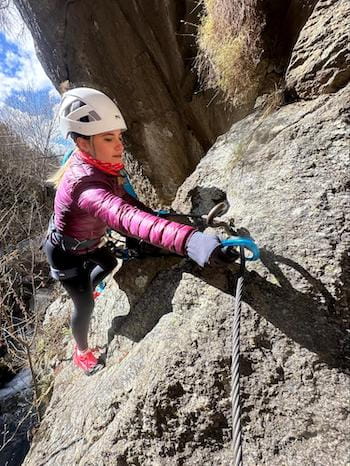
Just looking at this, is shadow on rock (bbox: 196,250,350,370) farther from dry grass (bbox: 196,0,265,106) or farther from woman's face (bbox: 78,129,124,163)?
dry grass (bbox: 196,0,265,106)

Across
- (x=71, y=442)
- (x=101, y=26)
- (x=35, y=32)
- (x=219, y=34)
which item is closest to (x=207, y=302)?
(x=71, y=442)

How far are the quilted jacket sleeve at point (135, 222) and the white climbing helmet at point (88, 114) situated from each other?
0.50m

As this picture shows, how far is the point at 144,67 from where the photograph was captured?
5289mm

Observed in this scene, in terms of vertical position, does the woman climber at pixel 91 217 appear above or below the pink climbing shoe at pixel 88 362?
above

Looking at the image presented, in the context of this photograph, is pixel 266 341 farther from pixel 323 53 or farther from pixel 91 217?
Answer: pixel 323 53

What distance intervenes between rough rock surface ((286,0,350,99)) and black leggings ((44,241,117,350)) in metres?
Answer: 1.94

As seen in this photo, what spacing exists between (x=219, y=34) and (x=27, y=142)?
54.3ft

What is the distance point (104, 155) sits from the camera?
2.28m

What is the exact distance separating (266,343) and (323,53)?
1.93 m

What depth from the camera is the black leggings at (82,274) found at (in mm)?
2631

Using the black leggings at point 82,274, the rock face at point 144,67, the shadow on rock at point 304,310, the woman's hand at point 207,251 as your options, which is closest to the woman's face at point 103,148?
the black leggings at point 82,274

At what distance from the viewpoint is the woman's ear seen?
2.27 meters

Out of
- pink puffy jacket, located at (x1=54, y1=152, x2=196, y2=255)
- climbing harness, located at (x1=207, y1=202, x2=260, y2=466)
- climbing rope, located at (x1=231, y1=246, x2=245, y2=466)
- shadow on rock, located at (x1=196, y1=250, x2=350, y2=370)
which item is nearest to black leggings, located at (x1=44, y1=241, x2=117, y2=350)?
pink puffy jacket, located at (x1=54, y1=152, x2=196, y2=255)

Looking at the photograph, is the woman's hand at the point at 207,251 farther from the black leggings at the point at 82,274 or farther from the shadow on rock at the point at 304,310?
the black leggings at the point at 82,274
